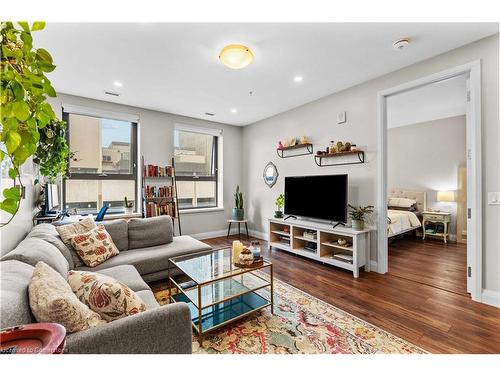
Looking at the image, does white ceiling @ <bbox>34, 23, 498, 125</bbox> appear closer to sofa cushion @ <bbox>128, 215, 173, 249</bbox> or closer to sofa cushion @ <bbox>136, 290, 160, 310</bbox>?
sofa cushion @ <bbox>128, 215, 173, 249</bbox>

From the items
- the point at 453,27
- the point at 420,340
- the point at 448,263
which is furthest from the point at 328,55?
the point at 448,263

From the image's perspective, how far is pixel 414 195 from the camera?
546cm

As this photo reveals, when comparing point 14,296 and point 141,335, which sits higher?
point 14,296

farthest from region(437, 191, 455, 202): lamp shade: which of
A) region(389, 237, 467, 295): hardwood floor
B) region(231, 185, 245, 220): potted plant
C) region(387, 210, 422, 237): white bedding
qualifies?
region(231, 185, 245, 220): potted plant

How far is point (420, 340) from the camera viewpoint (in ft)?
5.60

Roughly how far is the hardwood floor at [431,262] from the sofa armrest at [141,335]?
288 cm

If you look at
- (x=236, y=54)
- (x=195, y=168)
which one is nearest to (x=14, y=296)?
(x=236, y=54)

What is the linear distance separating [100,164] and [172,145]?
1.27 m

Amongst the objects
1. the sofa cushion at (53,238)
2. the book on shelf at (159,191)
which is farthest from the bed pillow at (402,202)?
the sofa cushion at (53,238)

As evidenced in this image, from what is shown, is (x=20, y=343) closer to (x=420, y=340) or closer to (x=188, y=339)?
(x=188, y=339)

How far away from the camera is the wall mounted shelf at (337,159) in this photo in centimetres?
320

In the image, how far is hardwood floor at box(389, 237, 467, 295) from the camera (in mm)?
2748

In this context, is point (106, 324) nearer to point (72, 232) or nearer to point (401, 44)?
point (72, 232)

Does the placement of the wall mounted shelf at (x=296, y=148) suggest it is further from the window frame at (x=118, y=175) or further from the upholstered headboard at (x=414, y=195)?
the upholstered headboard at (x=414, y=195)
